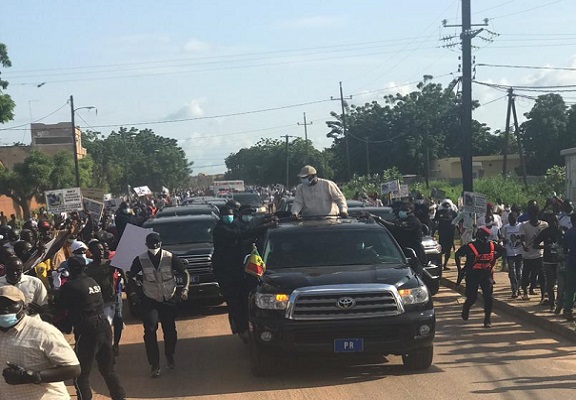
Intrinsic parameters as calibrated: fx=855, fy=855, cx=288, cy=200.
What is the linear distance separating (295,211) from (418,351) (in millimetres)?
3603

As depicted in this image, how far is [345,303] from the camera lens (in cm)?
909

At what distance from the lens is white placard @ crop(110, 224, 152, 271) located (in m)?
10.4

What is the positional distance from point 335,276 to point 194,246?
690cm

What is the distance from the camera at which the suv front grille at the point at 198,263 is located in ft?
49.4

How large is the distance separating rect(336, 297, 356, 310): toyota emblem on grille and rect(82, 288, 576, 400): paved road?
0.85m

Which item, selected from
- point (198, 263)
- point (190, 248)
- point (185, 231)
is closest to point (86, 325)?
point (198, 263)

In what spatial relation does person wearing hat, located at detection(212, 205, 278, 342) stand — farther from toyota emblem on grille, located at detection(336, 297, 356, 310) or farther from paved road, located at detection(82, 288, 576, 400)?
toyota emblem on grille, located at detection(336, 297, 356, 310)

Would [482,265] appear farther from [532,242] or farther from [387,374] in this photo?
[387,374]

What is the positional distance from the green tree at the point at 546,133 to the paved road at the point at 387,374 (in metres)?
61.7

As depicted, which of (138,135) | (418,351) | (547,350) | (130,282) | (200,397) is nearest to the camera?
(200,397)

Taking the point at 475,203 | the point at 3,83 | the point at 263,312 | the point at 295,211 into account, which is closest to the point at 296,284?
the point at 263,312

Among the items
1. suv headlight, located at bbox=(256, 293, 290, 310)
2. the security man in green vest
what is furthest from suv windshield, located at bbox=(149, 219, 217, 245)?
suv headlight, located at bbox=(256, 293, 290, 310)

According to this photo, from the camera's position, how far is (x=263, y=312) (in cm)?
933

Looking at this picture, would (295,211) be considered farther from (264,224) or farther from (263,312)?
(263,312)
